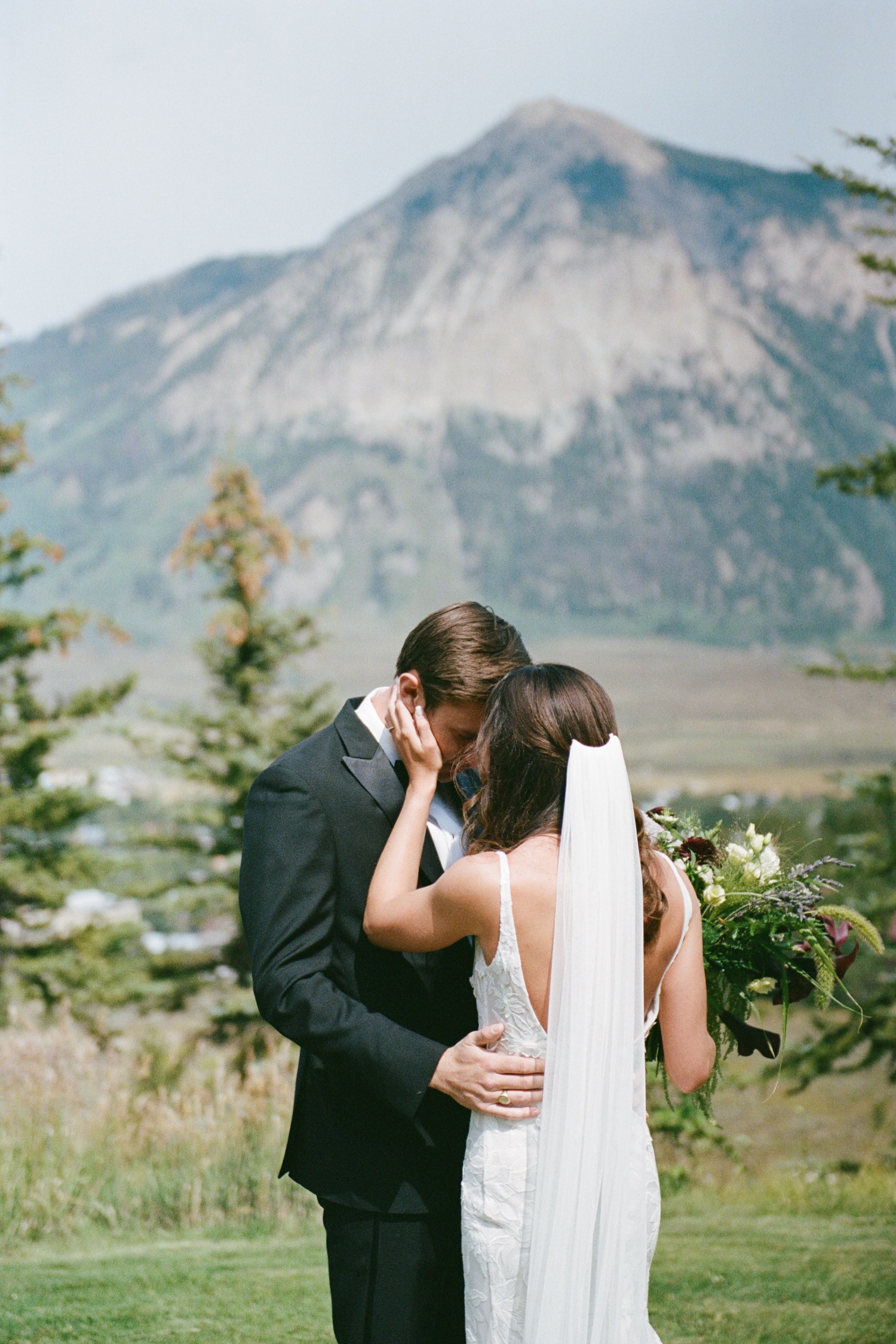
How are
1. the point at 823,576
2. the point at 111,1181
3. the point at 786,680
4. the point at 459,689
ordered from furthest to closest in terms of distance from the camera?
1. the point at 823,576
2. the point at 786,680
3. the point at 111,1181
4. the point at 459,689

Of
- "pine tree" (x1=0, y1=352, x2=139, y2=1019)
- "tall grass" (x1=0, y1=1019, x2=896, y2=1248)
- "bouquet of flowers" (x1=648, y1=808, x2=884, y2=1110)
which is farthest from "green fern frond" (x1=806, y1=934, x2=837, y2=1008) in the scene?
"pine tree" (x1=0, y1=352, x2=139, y2=1019)

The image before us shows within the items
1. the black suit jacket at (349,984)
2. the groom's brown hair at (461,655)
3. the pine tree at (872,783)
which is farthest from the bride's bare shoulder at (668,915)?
the pine tree at (872,783)

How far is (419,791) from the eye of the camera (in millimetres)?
2889

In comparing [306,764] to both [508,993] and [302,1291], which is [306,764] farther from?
[302,1291]

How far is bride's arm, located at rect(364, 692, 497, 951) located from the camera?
2660mm

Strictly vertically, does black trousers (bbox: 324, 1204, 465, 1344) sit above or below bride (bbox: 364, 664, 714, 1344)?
below

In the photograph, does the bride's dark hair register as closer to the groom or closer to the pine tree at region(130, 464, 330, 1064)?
the groom

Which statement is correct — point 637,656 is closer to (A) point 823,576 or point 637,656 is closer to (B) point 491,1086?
(A) point 823,576

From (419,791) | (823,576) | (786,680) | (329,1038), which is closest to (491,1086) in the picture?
(329,1038)

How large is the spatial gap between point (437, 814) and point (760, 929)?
863 mm

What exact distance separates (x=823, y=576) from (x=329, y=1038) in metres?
177

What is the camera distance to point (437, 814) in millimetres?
3137

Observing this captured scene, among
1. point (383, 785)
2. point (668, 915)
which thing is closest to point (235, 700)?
point (383, 785)

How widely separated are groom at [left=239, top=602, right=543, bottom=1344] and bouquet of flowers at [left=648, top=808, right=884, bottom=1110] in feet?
2.18
